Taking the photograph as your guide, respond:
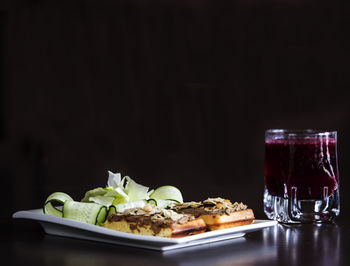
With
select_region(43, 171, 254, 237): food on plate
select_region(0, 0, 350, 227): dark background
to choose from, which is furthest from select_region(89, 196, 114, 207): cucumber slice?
select_region(0, 0, 350, 227): dark background

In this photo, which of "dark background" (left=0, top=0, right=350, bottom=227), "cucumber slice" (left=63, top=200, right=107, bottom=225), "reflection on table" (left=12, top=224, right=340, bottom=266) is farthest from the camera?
"dark background" (left=0, top=0, right=350, bottom=227)

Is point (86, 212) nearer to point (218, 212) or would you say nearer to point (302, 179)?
point (218, 212)

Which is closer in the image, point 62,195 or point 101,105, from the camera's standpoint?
point 62,195

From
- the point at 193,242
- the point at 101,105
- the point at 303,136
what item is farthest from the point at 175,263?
the point at 101,105

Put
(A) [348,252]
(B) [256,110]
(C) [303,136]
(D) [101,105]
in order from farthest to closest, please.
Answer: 1. (D) [101,105]
2. (B) [256,110]
3. (C) [303,136]
4. (A) [348,252]

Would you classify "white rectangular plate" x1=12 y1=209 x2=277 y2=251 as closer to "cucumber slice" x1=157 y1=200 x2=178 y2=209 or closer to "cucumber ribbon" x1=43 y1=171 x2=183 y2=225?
"cucumber ribbon" x1=43 y1=171 x2=183 y2=225

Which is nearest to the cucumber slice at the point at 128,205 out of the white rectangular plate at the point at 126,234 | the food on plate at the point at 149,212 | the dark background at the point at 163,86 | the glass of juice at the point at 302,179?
the food on plate at the point at 149,212

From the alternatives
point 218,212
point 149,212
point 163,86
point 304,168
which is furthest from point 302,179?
point 163,86

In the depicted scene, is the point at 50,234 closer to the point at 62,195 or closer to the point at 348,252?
the point at 62,195
